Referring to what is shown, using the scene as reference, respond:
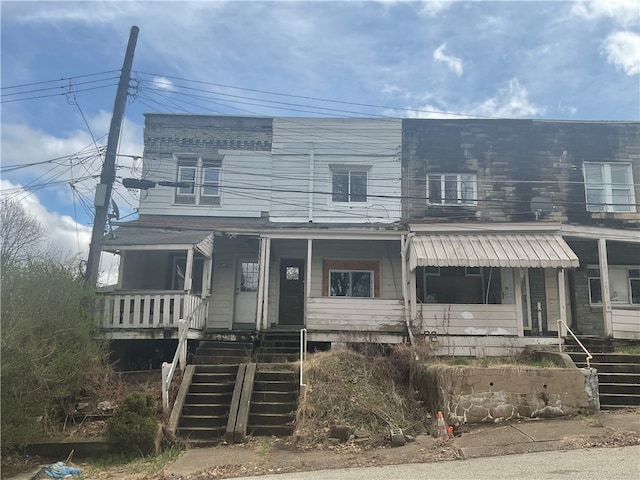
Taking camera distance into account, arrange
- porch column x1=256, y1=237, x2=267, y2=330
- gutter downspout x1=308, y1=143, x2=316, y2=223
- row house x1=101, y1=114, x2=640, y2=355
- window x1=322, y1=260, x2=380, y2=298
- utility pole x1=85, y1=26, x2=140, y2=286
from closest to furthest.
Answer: utility pole x1=85, y1=26, x2=140, y2=286 → porch column x1=256, y1=237, x2=267, y2=330 → row house x1=101, y1=114, x2=640, y2=355 → window x1=322, y1=260, x2=380, y2=298 → gutter downspout x1=308, y1=143, x2=316, y2=223

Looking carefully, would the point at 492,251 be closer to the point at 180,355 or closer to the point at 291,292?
the point at 291,292

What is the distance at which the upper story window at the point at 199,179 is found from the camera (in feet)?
53.1

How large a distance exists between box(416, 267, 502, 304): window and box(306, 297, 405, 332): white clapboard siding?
1.86 metres

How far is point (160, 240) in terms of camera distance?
1328cm

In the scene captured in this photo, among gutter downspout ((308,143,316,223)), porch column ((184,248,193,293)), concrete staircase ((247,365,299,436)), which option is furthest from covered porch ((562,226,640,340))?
porch column ((184,248,193,293))

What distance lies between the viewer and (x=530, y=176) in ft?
53.1

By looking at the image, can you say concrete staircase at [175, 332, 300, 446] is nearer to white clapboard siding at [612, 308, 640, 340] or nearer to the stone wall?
the stone wall

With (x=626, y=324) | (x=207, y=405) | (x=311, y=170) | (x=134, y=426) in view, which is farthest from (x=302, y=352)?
(x=626, y=324)

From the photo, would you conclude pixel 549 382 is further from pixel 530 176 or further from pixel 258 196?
pixel 258 196

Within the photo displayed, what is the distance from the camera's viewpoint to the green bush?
8.55 metres

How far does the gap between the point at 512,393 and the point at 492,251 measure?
4.59 meters

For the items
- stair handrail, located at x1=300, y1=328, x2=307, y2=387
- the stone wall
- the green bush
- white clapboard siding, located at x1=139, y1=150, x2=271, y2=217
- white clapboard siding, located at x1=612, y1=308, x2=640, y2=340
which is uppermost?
white clapboard siding, located at x1=139, y1=150, x2=271, y2=217

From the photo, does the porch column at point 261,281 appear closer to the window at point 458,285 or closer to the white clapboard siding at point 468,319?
the white clapboard siding at point 468,319

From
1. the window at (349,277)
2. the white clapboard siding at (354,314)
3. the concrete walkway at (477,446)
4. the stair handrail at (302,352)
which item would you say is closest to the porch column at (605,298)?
the concrete walkway at (477,446)
